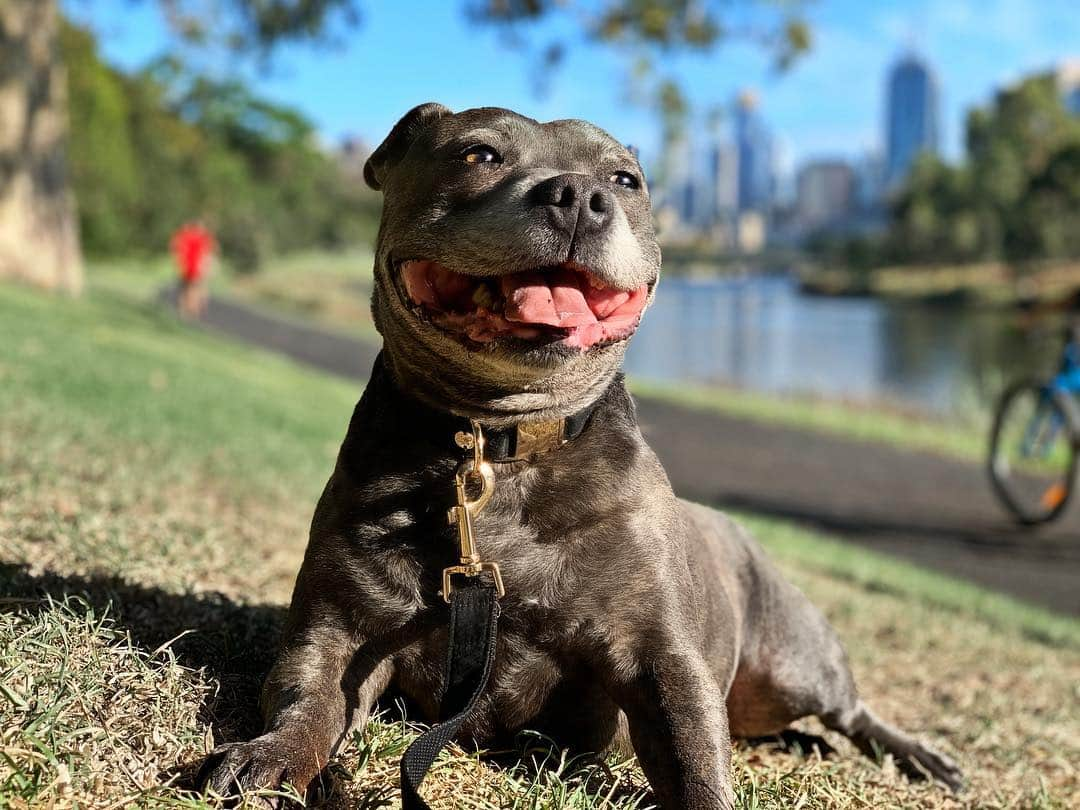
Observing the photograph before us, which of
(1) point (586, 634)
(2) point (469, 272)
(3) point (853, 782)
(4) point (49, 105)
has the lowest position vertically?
(3) point (853, 782)

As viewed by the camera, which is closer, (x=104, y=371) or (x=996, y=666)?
(x=996, y=666)

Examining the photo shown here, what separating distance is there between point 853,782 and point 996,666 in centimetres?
272

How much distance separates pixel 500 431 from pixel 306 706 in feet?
2.54

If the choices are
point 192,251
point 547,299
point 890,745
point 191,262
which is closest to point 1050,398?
point 890,745

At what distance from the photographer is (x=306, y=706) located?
2.52m

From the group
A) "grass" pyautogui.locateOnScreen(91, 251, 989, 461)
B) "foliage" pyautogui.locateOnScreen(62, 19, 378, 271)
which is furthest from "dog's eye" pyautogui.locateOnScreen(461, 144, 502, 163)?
"foliage" pyautogui.locateOnScreen(62, 19, 378, 271)

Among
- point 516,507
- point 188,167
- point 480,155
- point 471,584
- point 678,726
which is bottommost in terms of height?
point 678,726

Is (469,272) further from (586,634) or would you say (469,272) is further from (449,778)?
(449,778)

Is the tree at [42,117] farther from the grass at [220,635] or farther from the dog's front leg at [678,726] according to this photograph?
the dog's front leg at [678,726]

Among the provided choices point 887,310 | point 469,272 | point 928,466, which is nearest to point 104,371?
point 469,272

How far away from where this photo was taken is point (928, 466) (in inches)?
506

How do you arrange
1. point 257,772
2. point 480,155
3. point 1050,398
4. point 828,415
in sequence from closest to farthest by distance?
point 257,772 → point 480,155 → point 1050,398 → point 828,415

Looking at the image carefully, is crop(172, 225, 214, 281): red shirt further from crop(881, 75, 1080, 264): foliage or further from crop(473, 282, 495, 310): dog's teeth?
crop(881, 75, 1080, 264): foliage

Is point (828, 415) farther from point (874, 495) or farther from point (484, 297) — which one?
point (484, 297)
